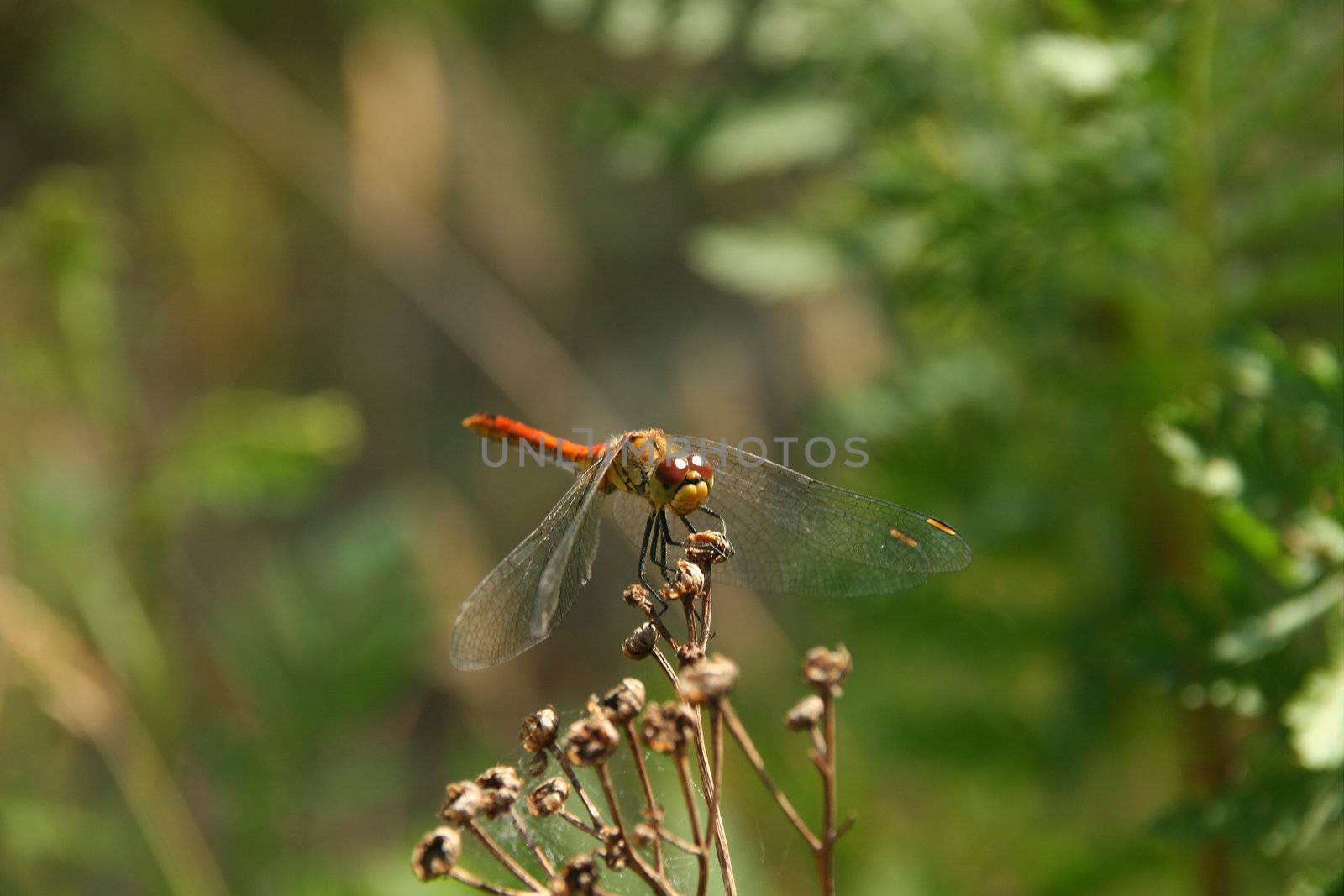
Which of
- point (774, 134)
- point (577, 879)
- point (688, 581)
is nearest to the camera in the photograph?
point (577, 879)

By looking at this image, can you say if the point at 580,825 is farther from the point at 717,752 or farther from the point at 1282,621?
the point at 1282,621

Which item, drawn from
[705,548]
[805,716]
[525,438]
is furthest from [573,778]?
[525,438]

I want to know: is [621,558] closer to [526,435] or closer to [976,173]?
[526,435]

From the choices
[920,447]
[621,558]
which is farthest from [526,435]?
[621,558]

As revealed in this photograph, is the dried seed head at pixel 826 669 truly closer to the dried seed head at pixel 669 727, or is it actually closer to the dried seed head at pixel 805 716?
the dried seed head at pixel 805 716

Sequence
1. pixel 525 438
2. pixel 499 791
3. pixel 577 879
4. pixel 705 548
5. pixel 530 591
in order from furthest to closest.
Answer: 1. pixel 525 438
2. pixel 530 591
3. pixel 705 548
4. pixel 499 791
5. pixel 577 879

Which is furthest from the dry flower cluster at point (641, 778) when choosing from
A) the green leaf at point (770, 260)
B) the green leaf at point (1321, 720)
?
the green leaf at point (770, 260)

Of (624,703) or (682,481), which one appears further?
(682,481)
